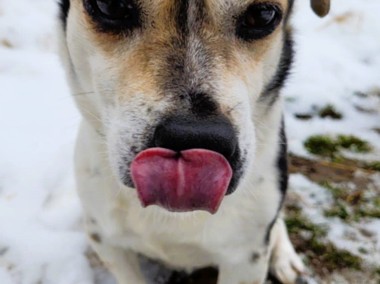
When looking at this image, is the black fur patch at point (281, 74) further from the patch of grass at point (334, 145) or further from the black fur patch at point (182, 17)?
the patch of grass at point (334, 145)

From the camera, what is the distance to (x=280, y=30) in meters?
2.05

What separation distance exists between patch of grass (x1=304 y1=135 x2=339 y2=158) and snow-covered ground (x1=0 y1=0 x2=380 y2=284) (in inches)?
1.7

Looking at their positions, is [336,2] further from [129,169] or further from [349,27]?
[129,169]

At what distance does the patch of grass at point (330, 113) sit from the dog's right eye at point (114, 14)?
1928 mm

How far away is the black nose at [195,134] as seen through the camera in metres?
1.58

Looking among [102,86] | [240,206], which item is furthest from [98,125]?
[240,206]

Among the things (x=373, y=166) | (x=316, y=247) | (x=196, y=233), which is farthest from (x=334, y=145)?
(x=196, y=233)

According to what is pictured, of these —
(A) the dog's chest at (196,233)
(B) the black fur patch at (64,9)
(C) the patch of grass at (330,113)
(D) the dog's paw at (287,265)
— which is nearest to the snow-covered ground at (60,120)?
(C) the patch of grass at (330,113)

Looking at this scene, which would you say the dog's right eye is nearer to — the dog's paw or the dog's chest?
the dog's chest

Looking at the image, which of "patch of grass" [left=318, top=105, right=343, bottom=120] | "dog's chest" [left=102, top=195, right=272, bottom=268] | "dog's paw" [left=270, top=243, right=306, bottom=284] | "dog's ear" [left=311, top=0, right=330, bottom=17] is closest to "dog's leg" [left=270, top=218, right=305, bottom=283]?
"dog's paw" [left=270, top=243, right=306, bottom=284]

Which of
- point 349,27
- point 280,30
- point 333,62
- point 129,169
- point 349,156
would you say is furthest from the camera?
point 349,27

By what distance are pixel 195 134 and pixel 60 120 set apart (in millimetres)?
2027

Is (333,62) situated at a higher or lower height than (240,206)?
lower

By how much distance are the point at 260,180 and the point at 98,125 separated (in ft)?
1.93
